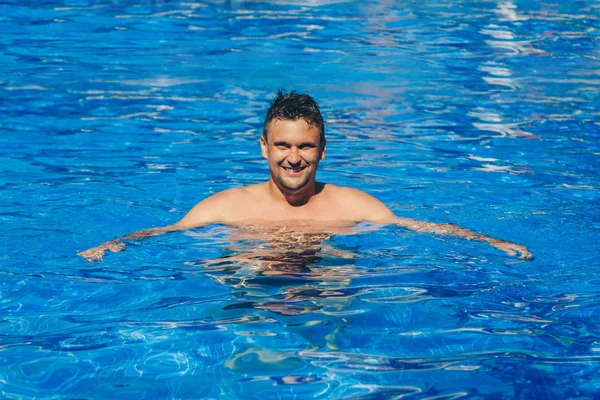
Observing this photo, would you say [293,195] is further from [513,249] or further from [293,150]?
[513,249]

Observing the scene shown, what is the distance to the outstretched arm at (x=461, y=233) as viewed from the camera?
476cm

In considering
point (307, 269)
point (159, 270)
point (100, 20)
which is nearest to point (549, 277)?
point (307, 269)

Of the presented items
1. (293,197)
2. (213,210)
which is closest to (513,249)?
(293,197)

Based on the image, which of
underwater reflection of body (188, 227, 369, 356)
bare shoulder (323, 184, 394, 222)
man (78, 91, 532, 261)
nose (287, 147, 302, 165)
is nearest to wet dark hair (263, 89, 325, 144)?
man (78, 91, 532, 261)

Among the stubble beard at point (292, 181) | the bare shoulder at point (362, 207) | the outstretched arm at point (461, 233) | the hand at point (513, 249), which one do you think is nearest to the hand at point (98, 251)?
the stubble beard at point (292, 181)

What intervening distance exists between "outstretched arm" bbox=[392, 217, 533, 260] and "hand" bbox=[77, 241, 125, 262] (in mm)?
1630

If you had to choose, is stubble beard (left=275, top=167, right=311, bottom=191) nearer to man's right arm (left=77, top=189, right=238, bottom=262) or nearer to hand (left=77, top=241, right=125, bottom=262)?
man's right arm (left=77, top=189, right=238, bottom=262)

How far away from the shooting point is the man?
16.9 feet

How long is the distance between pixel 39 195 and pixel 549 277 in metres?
3.55

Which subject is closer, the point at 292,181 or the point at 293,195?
the point at 292,181

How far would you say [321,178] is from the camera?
7301 mm

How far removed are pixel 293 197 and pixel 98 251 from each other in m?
1.28

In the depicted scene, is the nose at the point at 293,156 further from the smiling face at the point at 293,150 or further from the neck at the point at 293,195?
the neck at the point at 293,195

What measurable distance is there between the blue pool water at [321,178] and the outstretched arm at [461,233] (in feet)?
→ 0.41
